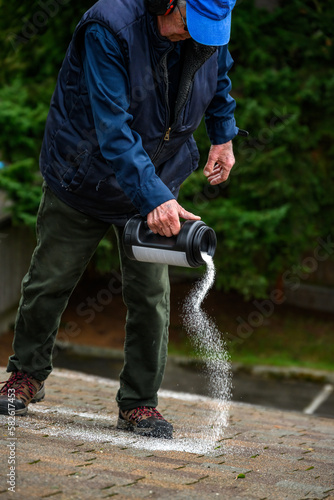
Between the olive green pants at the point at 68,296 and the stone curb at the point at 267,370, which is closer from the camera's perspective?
the olive green pants at the point at 68,296

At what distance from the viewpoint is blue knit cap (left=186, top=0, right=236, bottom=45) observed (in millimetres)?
2760

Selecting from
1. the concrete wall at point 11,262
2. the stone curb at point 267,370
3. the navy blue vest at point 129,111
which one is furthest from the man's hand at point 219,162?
the concrete wall at point 11,262

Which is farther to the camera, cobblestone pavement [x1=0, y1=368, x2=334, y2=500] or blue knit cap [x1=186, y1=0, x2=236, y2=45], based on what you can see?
blue knit cap [x1=186, y1=0, x2=236, y2=45]

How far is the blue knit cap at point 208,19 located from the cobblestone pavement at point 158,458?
1.69m

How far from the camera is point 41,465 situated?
96.8 inches

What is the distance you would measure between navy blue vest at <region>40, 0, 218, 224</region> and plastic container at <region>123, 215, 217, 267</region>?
334 mm

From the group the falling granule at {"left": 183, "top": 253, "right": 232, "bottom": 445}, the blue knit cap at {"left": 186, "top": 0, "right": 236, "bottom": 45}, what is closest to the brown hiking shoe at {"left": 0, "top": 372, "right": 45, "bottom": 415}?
the falling granule at {"left": 183, "top": 253, "right": 232, "bottom": 445}

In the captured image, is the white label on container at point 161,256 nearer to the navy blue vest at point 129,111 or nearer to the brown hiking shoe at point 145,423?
the navy blue vest at point 129,111

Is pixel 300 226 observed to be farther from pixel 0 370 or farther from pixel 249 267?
pixel 0 370

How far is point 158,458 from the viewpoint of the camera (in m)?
2.85

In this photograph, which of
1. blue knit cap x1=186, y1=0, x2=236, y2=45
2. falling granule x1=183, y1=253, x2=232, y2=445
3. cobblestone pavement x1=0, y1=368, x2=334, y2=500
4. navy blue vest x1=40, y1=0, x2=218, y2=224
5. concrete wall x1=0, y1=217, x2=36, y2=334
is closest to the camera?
cobblestone pavement x1=0, y1=368, x2=334, y2=500

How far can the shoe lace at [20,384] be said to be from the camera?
11.4 ft

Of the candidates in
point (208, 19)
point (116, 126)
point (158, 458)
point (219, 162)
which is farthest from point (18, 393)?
point (208, 19)

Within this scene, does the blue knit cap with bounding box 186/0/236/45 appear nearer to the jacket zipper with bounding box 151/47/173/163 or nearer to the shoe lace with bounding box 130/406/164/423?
the jacket zipper with bounding box 151/47/173/163
